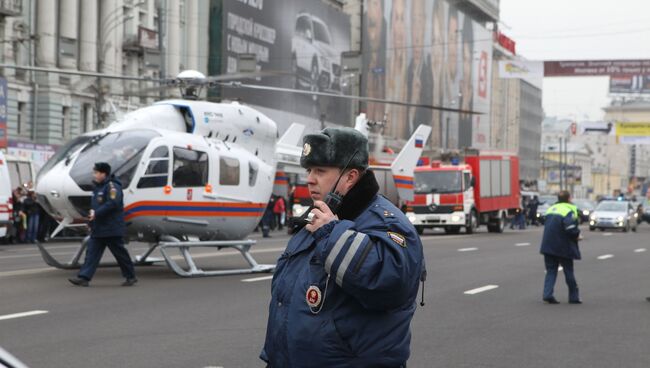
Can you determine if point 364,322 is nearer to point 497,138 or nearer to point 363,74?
point 363,74

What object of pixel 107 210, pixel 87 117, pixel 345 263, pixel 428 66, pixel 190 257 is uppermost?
pixel 428 66

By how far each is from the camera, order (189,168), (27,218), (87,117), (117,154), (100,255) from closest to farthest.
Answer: (100,255) < (117,154) < (189,168) < (27,218) < (87,117)

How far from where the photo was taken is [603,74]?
171ft

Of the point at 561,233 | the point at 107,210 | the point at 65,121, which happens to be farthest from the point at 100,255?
the point at 65,121

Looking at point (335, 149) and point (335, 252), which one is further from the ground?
point (335, 149)

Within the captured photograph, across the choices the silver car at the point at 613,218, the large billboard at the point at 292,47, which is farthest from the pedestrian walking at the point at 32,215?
the large billboard at the point at 292,47

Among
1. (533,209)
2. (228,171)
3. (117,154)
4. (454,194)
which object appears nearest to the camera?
(117,154)

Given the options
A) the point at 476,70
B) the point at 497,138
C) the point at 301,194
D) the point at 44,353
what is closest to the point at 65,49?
the point at 301,194

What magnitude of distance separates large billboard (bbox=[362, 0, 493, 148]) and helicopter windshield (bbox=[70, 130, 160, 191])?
2823 inches

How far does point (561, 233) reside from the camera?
49.3ft

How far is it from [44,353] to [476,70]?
370 ft

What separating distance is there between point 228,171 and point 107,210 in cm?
352

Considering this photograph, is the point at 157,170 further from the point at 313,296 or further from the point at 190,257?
the point at 313,296

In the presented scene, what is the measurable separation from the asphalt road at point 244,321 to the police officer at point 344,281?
5.23 meters
